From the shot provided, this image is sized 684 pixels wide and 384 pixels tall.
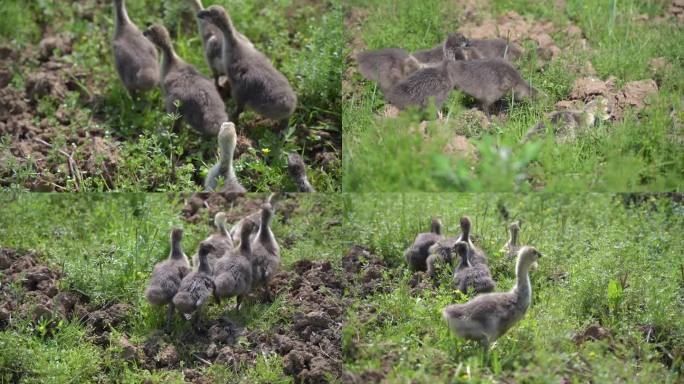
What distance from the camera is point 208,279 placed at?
6344mm

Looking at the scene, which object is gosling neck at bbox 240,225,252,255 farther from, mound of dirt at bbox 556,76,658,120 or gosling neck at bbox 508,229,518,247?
mound of dirt at bbox 556,76,658,120

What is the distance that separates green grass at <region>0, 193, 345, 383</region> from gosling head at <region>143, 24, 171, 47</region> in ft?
4.24

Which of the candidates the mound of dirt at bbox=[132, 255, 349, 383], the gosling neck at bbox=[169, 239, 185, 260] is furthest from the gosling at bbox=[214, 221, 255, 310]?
the gosling neck at bbox=[169, 239, 185, 260]

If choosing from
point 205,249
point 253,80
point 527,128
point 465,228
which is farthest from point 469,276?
point 253,80

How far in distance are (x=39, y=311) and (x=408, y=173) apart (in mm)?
2785

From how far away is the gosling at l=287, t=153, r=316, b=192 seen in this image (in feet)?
22.3

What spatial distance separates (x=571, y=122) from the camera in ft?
21.4

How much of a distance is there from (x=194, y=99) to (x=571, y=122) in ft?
9.32

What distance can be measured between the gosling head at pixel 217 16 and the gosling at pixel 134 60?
559 millimetres

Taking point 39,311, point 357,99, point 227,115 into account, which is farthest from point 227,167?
point 39,311

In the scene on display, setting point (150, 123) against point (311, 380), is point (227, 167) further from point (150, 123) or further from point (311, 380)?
point (311, 380)

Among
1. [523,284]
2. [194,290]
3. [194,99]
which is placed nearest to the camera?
[523,284]

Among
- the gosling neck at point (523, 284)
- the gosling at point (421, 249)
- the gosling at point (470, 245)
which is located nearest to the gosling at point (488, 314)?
the gosling neck at point (523, 284)

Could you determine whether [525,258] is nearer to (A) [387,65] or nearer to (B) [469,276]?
(B) [469,276]
